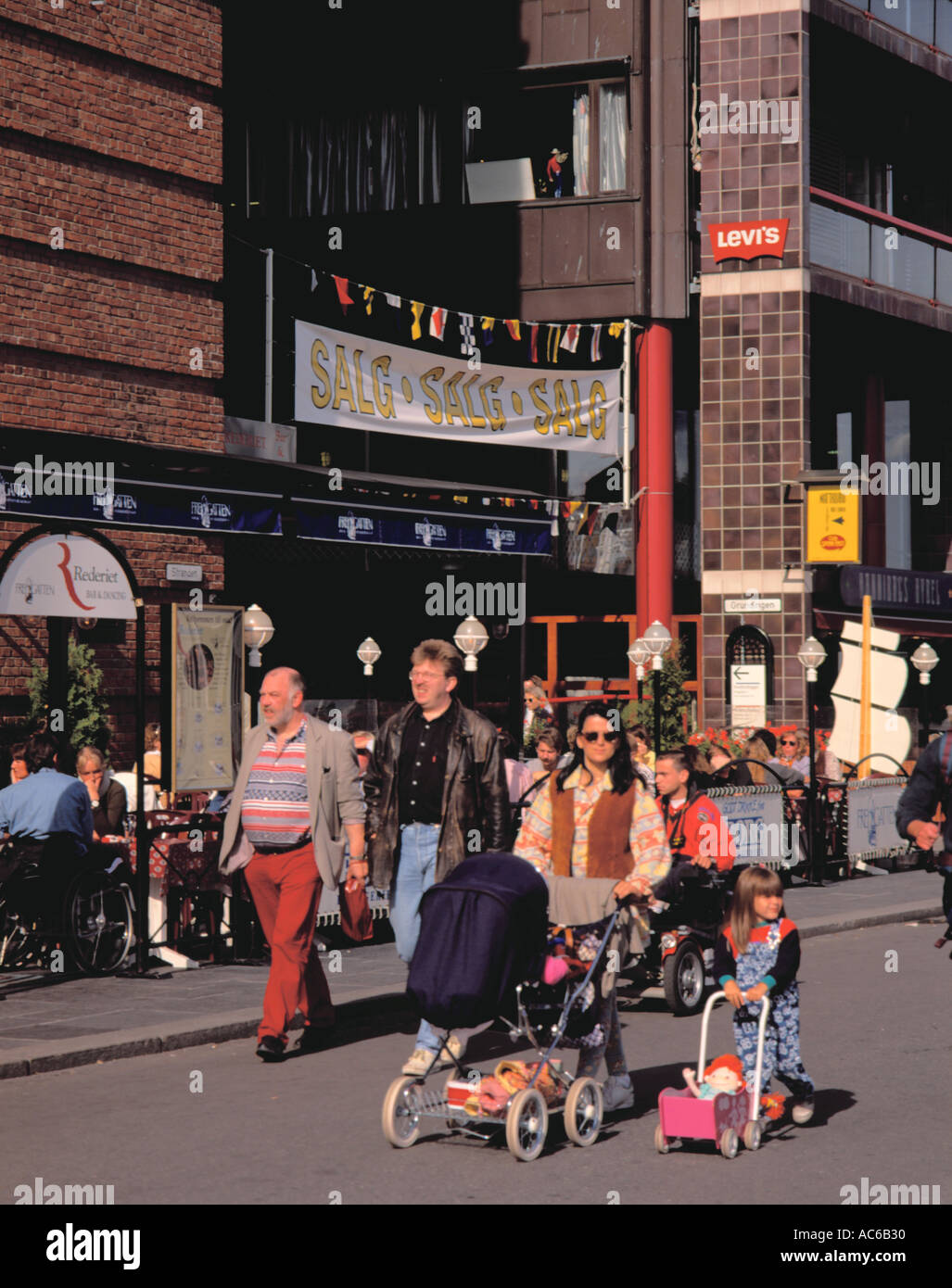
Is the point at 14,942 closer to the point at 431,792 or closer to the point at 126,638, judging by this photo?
the point at 431,792

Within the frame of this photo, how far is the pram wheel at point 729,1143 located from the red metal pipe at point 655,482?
72.2 feet

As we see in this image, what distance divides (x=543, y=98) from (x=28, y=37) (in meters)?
12.4

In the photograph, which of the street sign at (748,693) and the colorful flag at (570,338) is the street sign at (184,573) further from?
the street sign at (748,693)

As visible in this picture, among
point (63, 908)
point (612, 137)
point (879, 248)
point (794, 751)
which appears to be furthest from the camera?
point (879, 248)

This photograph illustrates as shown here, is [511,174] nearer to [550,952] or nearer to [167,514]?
[167,514]

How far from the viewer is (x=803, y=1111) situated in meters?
8.12

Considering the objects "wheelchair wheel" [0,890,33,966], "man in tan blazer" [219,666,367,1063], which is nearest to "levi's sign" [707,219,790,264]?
"wheelchair wheel" [0,890,33,966]

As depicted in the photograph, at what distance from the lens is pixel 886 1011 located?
1161cm

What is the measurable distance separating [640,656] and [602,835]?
15.3 m

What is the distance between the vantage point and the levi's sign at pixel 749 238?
29.0 metres

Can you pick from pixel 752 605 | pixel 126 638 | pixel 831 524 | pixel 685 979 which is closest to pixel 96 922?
pixel 685 979

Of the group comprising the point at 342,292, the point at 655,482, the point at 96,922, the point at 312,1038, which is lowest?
the point at 312,1038

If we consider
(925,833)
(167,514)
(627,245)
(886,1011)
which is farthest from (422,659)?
(627,245)

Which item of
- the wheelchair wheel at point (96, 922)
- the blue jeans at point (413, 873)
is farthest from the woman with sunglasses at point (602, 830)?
the wheelchair wheel at point (96, 922)
